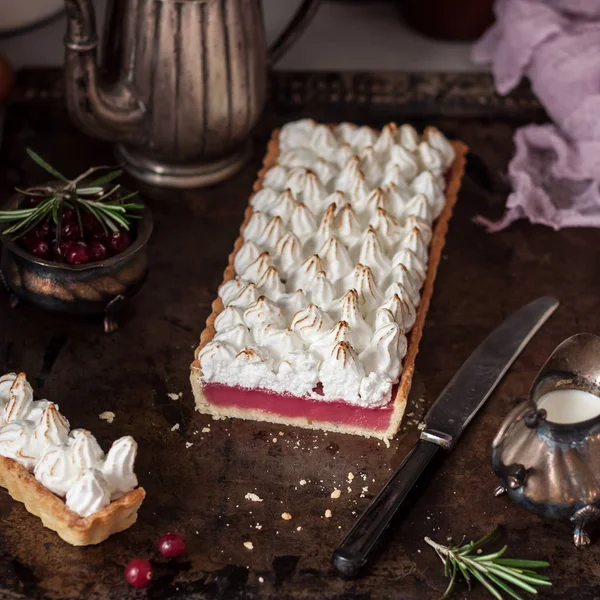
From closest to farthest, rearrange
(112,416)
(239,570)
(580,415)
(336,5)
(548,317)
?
(239,570) → (580,415) → (112,416) → (548,317) → (336,5)

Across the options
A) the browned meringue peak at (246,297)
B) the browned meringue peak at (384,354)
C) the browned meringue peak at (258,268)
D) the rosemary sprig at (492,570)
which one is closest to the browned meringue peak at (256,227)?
the browned meringue peak at (258,268)

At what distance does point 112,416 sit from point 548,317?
3.49 ft

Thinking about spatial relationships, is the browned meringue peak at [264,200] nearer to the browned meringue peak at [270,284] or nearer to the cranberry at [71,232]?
the browned meringue peak at [270,284]

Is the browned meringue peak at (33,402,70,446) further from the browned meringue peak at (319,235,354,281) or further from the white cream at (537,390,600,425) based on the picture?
the white cream at (537,390,600,425)

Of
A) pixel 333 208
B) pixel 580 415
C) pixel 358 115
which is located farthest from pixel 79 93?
pixel 580 415

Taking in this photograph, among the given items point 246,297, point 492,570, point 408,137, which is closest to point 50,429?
point 246,297

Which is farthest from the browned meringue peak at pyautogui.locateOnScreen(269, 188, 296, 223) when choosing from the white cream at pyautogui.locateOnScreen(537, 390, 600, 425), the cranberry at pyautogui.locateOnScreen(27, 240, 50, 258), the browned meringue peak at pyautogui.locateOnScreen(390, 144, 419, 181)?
the white cream at pyautogui.locateOnScreen(537, 390, 600, 425)

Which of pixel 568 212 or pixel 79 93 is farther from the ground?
pixel 79 93

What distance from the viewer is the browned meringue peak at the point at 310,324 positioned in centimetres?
212

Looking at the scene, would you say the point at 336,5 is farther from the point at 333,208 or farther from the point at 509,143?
the point at 333,208

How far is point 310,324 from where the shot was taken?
2.12 meters

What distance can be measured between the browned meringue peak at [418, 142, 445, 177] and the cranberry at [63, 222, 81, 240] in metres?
0.96

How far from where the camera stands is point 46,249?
2217mm

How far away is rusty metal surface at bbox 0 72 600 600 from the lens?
1.85m
